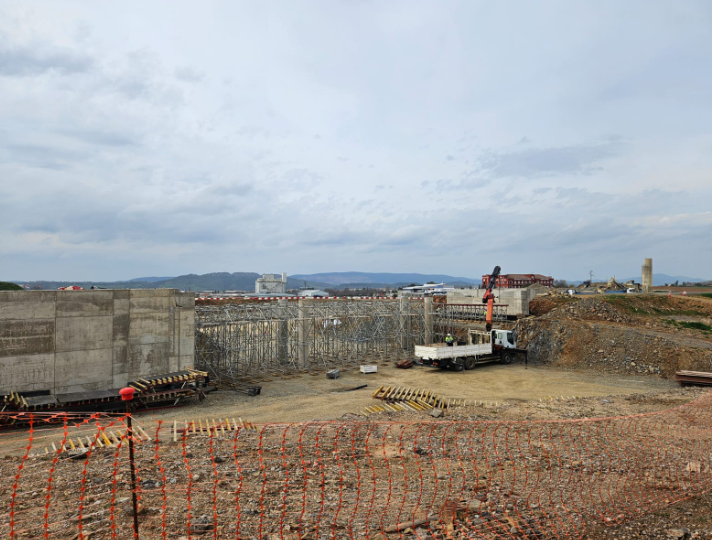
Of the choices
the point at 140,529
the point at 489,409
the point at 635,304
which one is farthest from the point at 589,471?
the point at 635,304

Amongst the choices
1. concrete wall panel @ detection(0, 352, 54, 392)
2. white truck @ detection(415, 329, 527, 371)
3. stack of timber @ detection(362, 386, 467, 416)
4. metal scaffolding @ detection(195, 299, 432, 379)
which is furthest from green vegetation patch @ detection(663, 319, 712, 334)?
concrete wall panel @ detection(0, 352, 54, 392)

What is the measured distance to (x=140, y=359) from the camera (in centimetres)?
1850

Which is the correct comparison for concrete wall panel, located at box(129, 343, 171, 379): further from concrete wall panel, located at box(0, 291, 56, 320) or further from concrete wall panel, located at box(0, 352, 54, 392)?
concrete wall panel, located at box(0, 291, 56, 320)

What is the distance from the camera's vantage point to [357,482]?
884 centimetres

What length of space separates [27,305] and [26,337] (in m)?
1.18

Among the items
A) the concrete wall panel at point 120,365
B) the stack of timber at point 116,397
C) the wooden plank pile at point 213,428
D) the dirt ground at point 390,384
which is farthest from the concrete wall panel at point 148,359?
the wooden plank pile at point 213,428

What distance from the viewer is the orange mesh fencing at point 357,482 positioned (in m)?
6.86

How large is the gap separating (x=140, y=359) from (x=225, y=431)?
26.5ft

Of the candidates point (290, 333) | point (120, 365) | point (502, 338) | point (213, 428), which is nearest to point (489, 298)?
point (502, 338)

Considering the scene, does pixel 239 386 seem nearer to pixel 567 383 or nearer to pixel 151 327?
pixel 151 327

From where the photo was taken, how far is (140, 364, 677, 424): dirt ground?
16.0 m

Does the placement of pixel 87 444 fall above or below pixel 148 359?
below

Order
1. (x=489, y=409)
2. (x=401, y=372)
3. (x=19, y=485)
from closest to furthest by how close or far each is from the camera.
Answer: (x=19, y=485), (x=489, y=409), (x=401, y=372)

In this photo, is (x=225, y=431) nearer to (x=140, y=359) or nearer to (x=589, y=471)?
(x=140, y=359)
